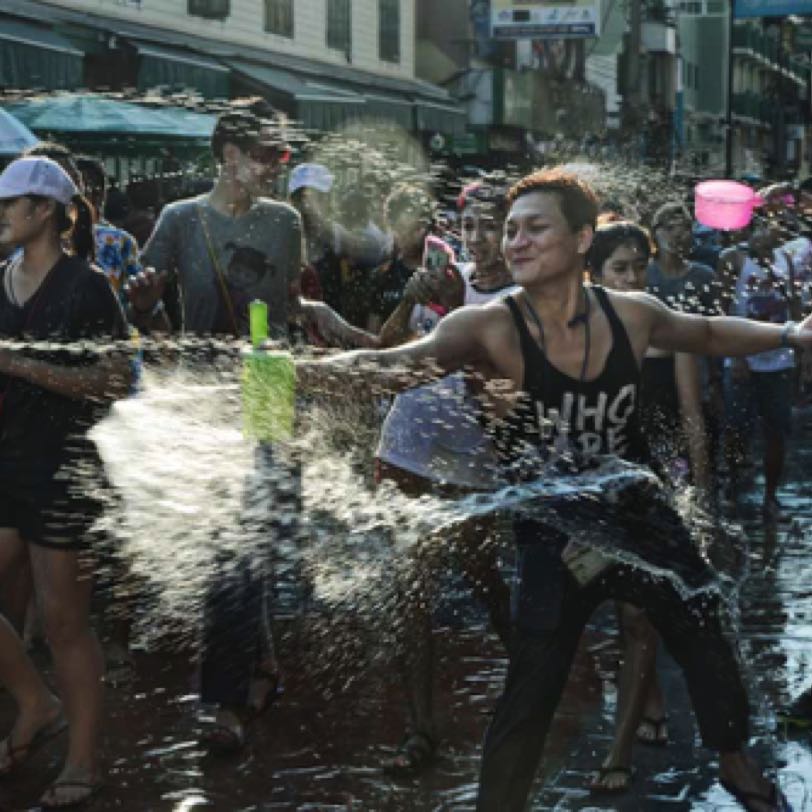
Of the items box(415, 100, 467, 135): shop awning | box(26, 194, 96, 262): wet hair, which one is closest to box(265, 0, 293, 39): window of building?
box(415, 100, 467, 135): shop awning

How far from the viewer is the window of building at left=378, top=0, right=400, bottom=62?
1334 inches

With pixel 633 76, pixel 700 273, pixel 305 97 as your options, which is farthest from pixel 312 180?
pixel 633 76

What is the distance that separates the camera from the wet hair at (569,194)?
5000 mm

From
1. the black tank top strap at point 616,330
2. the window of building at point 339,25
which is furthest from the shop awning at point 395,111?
the black tank top strap at point 616,330

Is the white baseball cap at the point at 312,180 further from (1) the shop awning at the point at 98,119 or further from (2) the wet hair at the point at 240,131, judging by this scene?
(1) the shop awning at the point at 98,119

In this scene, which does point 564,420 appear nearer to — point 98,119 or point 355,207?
point 355,207

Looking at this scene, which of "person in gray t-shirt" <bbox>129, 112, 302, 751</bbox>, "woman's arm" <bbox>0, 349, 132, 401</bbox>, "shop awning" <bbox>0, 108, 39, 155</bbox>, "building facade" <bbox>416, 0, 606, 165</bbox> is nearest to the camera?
"woman's arm" <bbox>0, 349, 132, 401</bbox>

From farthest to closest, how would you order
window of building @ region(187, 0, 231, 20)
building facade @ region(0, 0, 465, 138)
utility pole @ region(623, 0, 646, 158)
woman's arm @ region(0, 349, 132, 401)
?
1. utility pole @ region(623, 0, 646, 158)
2. window of building @ region(187, 0, 231, 20)
3. building facade @ region(0, 0, 465, 138)
4. woman's arm @ region(0, 349, 132, 401)

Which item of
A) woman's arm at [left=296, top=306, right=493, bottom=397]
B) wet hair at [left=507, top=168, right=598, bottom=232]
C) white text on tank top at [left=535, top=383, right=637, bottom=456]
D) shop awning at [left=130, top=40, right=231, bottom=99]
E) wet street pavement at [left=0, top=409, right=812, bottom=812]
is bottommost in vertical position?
wet street pavement at [left=0, top=409, right=812, bottom=812]

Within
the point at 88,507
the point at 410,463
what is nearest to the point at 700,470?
the point at 410,463

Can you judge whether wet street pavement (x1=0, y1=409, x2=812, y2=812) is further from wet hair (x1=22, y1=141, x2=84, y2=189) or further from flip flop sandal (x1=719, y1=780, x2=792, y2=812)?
wet hair (x1=22, y1=141, x2=84, y2=189)

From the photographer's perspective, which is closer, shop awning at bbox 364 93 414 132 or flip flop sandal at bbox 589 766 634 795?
flip flop sandal at bbox 589 766 634 795

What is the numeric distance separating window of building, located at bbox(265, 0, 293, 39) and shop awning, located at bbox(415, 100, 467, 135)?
84.7 inches

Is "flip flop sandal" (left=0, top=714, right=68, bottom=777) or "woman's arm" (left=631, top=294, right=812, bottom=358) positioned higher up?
"woman's arm" (left=631, top=294, right=812, bottom=358)
